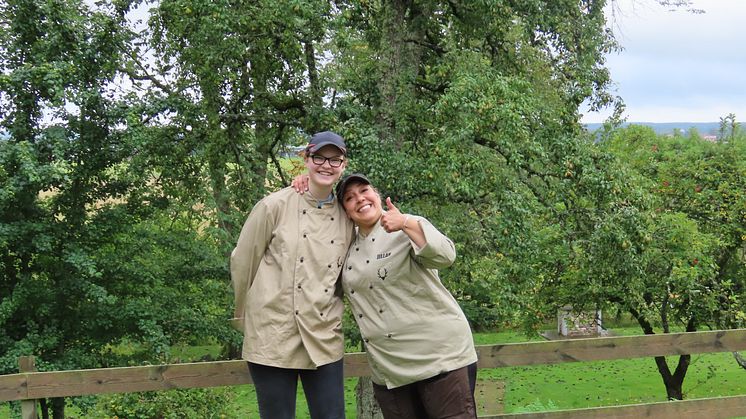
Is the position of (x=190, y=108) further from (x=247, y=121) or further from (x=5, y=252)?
(x=5, y=252)

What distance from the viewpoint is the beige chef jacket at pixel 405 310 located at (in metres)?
2.93

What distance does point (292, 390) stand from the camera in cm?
302

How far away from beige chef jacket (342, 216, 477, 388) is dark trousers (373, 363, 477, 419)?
0.17ft

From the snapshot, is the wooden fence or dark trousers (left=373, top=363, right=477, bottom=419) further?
the wooden fence

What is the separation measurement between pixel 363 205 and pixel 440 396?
A: 0.87 m

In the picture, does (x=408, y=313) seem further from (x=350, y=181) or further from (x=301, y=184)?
(x=301, y=184)

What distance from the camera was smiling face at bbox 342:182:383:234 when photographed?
9.91ft

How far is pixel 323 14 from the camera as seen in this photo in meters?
8.28

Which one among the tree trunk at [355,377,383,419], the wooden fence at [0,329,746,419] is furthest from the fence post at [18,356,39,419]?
the tree trunk at [355,377,383,419]

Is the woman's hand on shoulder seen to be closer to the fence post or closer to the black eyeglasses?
the black eyeglasses

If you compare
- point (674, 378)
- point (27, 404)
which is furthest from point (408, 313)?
point (674, 378)

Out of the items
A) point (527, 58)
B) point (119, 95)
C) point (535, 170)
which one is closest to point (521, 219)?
point (535, 170)

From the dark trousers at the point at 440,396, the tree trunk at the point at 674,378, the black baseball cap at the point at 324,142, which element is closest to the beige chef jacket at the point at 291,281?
the black baseball cap at the point at 324,142

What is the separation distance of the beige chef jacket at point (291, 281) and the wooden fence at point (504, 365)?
1.02 meters
